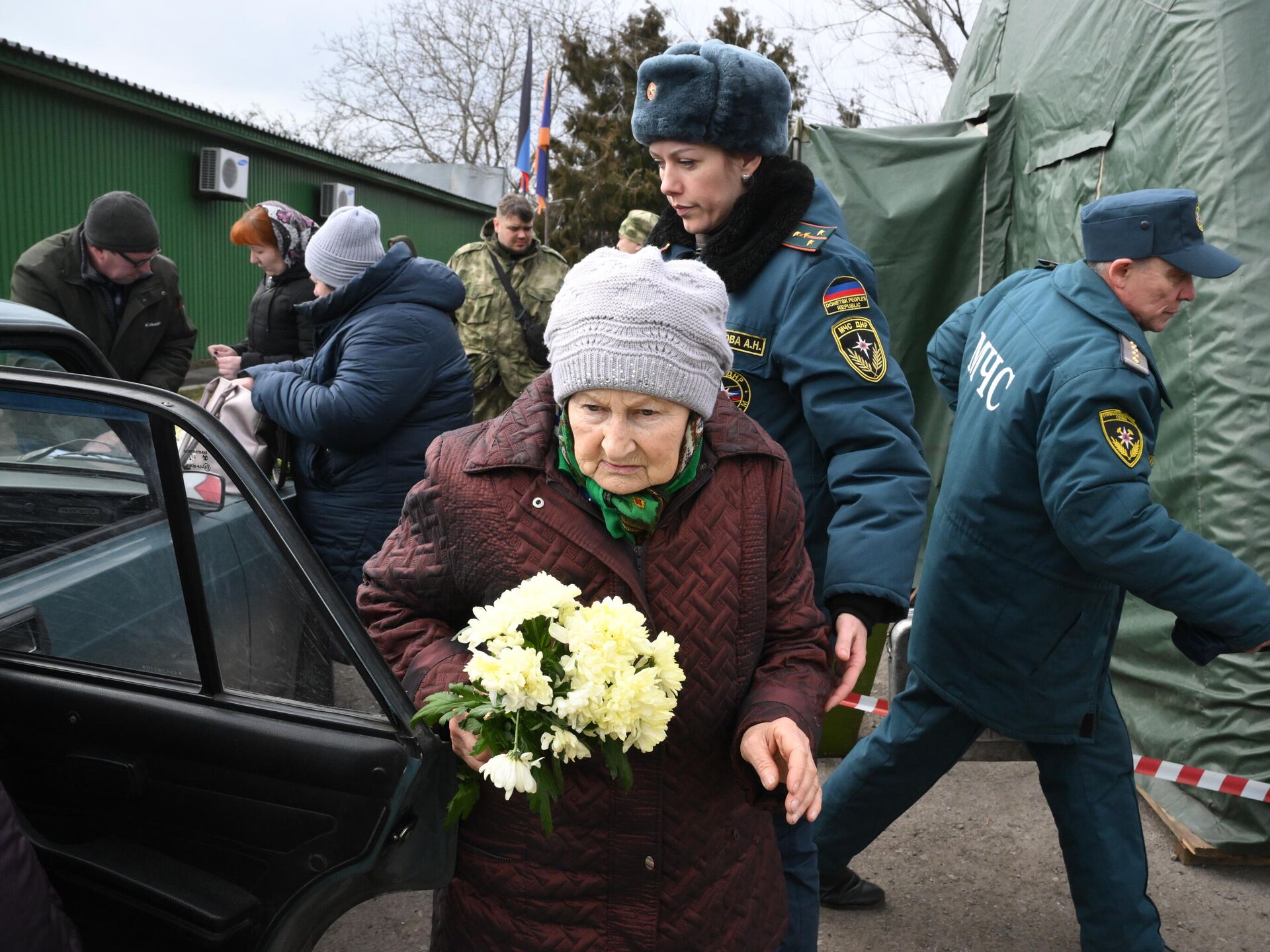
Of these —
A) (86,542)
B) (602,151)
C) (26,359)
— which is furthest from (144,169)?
(86,542)

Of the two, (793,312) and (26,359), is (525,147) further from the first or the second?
(793,312)

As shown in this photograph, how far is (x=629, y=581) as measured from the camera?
5.87ft

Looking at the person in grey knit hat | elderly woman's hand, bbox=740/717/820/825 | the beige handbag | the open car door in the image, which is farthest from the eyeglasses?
elderly woman's hand, bbox=740/717/820/825

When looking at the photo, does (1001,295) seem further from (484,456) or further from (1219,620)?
(484,456)

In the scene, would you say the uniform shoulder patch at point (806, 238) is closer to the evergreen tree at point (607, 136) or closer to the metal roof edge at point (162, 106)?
the metal roof edge at point (162, 106)

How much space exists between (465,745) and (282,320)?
3677 millimetres

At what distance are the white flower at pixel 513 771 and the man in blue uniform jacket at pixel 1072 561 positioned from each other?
161 cm

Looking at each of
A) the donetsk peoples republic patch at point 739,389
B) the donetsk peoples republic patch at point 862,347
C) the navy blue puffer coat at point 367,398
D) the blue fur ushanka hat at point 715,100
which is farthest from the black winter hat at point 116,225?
the donetsk peoples republic patch at point 862,347

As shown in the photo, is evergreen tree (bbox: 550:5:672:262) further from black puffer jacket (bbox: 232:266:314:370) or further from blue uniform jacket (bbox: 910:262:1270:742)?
blue uniform jacket (bbox: 910:262:1270:742)

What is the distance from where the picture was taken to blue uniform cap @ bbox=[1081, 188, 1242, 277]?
2848 mm

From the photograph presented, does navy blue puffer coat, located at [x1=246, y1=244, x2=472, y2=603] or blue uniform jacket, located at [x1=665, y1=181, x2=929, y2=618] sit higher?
blue uniform jacket, located at [x1=665, y1=181, x2=929, y2=618]

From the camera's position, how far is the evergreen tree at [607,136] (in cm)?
1866

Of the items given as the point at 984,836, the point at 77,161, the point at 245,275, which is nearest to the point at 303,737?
the point at 984,836

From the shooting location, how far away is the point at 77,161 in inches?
498
